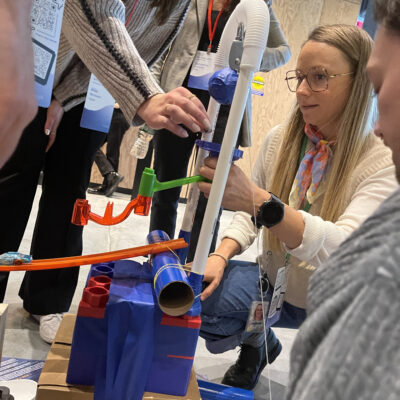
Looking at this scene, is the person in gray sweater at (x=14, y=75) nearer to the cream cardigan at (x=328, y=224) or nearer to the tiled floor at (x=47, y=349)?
the cream cardigan at (x=328, y=224)

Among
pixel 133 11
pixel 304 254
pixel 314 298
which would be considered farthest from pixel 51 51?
pixel 314 298

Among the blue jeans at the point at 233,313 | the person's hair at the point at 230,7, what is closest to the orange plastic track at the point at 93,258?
the blue jeans at the point at 233,313

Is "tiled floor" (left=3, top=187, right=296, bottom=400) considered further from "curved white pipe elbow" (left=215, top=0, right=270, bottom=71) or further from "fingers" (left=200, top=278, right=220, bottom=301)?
"curved white pipe elbow" (left=215, top=0, right=270, bottom=71)

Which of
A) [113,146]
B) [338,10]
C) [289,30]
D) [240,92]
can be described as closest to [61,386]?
[240,92]

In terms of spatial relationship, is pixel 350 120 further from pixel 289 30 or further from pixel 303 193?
pixel 289 30

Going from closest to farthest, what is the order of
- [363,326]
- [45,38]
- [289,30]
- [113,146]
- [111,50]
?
1. [363,326]
2. [111,50]
3. [45,38]
4. [113,146]
5. [289,30]

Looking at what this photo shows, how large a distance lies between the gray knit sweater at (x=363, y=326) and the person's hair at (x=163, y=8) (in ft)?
3.77

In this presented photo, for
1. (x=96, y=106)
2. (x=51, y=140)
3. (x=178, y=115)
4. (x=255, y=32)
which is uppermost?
(x=255, y=32)

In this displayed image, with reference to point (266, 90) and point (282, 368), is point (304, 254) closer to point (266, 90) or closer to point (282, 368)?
point (282, 368)

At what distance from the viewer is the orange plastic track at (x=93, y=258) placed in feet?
3.10

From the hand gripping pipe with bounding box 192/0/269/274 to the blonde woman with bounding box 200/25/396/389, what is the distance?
0.17 m

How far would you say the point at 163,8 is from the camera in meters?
1.32

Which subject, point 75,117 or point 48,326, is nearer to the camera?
point 75,117

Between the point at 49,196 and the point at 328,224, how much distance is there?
904 mm
